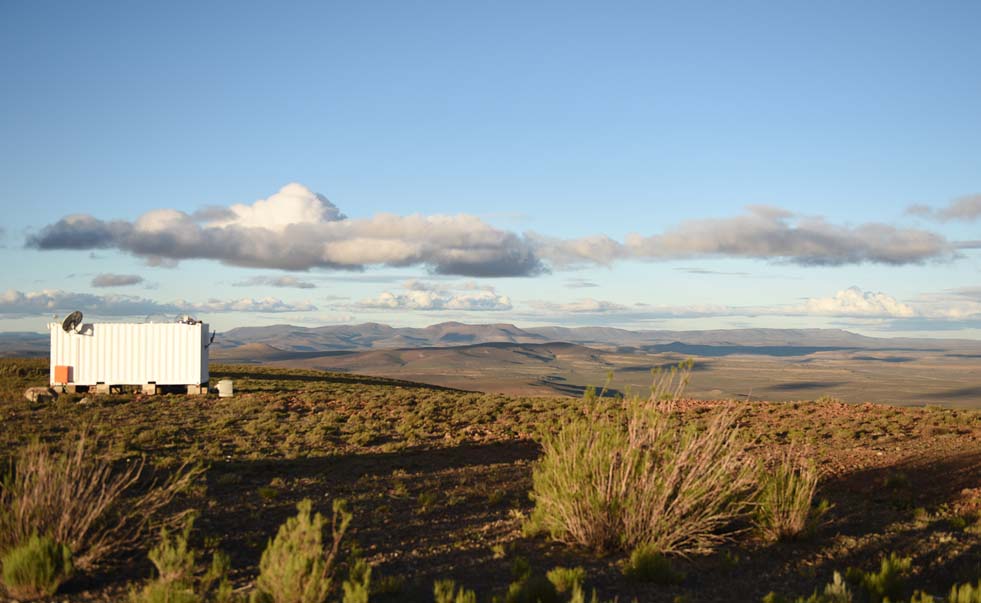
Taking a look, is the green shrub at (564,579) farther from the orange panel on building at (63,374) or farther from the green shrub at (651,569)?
the orange panel on building at (63,374)

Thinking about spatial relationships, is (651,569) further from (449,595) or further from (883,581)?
(449,595)

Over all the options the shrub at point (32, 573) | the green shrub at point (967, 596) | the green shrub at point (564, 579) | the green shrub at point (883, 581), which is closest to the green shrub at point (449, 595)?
the green shrub at point (564, 579)

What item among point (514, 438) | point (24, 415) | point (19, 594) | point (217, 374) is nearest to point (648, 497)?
point (19, 594)

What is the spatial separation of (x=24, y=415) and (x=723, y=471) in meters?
19.0

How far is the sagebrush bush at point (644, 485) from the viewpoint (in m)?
7.94

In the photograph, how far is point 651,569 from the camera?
7.21m

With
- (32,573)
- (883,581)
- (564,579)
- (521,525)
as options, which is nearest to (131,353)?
(521,525)

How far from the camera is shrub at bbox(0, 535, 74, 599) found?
643 centimetres

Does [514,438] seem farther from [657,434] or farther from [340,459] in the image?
[657,434]

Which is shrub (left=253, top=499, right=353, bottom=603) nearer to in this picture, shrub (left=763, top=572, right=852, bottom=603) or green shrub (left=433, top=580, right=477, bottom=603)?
green shrub (left=433, top=580, right=477, bottom=603)

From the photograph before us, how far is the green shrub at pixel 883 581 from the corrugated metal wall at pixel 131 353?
72.9ft

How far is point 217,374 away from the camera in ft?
115

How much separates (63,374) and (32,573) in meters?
20.7

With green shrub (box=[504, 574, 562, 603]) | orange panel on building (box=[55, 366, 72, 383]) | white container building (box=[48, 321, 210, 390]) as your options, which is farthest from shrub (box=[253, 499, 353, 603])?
orange panel on building (box=[55, 366, 72, 383])
